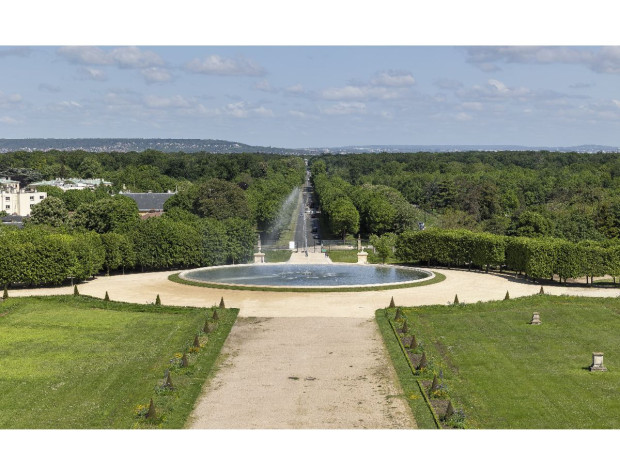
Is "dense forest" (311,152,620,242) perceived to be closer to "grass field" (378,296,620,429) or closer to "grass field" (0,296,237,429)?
"grass field" (378,296,620,429)

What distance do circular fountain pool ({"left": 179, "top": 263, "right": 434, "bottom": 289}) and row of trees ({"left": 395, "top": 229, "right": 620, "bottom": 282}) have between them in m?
3.82

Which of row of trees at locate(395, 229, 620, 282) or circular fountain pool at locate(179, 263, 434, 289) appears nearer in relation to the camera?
circular fountain pool at locate(179, 263, 434, 289)

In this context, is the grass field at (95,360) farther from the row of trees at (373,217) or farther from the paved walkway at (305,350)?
the row of trees at (373,217)

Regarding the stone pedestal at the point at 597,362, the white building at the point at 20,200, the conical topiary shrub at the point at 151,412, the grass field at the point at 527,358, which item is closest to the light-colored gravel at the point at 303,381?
the conical topiary shrub at the point at 151,412

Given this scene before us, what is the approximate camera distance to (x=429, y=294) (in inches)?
2245

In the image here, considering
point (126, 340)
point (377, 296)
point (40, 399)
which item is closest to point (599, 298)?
point (377, 296)

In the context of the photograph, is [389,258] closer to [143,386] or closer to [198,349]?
[198,349]

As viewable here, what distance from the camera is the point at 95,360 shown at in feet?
126

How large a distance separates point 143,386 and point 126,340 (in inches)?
369

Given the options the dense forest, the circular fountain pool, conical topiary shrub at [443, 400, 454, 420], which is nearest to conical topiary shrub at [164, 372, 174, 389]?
conical topiary shrub at [443, 400, 454, 420]

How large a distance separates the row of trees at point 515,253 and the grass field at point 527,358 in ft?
27.5

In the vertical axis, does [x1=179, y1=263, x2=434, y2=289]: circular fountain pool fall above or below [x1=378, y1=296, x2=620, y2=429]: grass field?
above

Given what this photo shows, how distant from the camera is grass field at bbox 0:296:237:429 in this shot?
30.3 metres

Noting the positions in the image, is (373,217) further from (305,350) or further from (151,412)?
(151,412)
